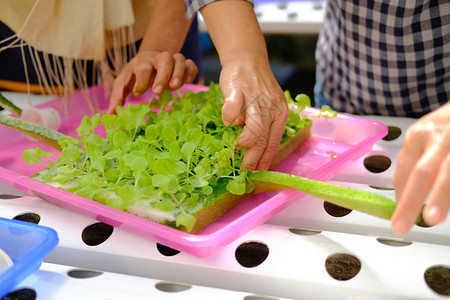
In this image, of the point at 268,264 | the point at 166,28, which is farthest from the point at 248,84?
the point at 166,28

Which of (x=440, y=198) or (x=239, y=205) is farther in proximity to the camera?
(x=239, y=205)

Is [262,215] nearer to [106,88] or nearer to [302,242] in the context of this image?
[302,242]

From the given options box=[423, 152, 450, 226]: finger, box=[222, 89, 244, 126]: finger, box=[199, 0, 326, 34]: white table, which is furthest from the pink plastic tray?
box=[199, 0, 326, 34]: white table

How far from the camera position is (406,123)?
0.96 meters

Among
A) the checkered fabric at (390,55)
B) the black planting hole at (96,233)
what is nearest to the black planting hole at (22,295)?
the black planting hole at (96,233)

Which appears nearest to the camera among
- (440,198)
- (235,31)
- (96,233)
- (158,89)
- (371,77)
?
(440,198)

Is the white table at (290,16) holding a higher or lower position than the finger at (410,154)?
lower

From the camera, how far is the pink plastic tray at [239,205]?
583mm

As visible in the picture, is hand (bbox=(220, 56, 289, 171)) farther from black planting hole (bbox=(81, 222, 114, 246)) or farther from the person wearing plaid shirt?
black planting hole (bbox=(81, 222, 114, 246))

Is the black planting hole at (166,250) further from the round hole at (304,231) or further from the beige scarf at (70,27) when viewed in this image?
the beige scarf at (70,27)

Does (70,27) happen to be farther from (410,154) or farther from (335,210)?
(410,154)

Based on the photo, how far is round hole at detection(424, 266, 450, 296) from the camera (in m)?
0.52

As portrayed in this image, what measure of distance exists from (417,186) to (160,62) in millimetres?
590

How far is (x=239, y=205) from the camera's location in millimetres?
697
